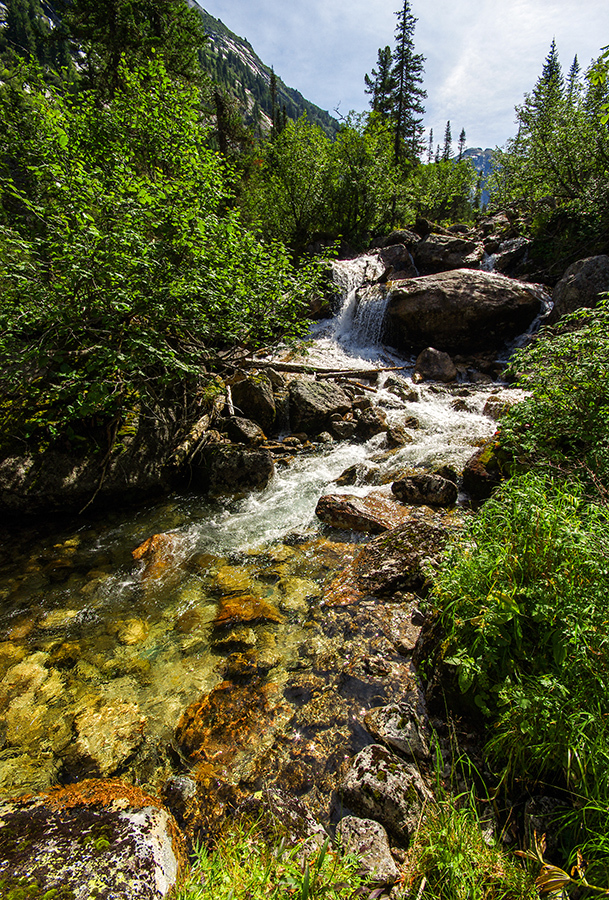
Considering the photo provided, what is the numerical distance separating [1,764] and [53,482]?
414cm

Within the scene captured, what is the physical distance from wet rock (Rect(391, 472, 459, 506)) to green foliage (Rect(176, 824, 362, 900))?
5091 millimetres

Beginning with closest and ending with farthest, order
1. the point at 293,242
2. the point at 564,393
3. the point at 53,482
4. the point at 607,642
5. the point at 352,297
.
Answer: the point at 607,642 → the point at 564,393 → the point at 53,482 → the point at 352,297 → the point at 293,242

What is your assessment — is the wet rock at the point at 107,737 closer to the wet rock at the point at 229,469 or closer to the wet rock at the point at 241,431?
the wet rock at the point at 229,469

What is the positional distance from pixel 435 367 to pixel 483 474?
28.7 ft

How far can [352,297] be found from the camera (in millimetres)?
Answer: 17906

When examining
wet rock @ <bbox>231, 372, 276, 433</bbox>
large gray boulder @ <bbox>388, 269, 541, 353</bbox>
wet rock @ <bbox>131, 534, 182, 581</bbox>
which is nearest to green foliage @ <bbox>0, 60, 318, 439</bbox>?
wet rock @ <bbox>231, 372, 276, 433</bbox>

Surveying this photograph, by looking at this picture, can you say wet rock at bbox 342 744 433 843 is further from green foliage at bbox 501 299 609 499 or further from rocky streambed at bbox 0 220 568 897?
green foliage at bbox 501 299 609 499

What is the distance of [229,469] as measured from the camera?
25.4 feet

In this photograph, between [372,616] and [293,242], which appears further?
[293,242]

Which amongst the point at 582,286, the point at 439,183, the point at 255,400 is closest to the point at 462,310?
the point at 582,286

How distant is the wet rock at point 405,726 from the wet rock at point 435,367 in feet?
40.0

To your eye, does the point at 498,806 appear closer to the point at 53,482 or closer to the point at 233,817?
the point at 233,817

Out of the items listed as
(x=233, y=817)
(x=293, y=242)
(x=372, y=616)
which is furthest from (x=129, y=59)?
(x=233, y=817)

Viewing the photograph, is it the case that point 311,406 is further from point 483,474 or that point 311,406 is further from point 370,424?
point 483,474
